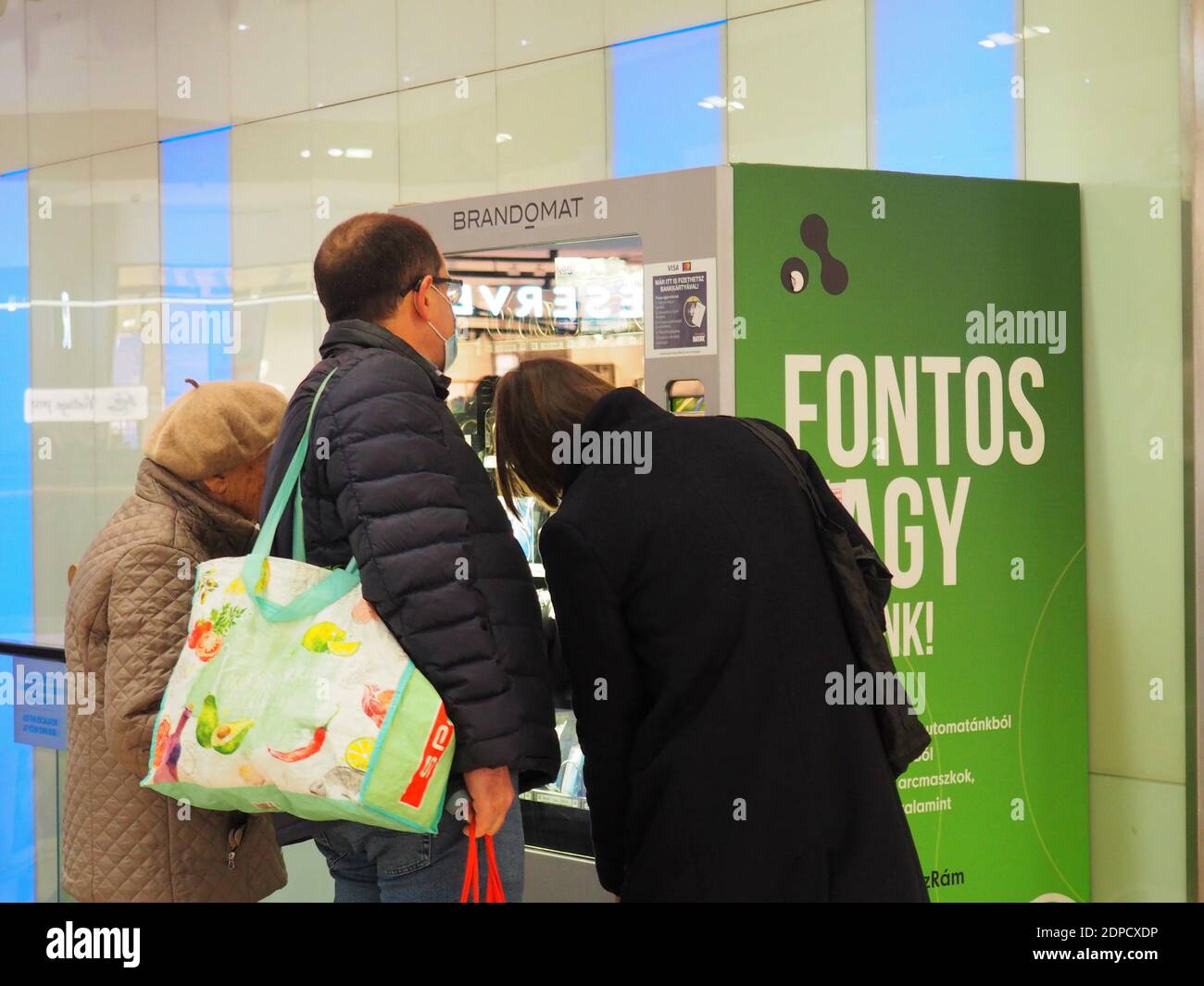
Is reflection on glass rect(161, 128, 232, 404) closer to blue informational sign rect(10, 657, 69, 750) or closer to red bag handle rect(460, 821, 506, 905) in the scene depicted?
blue informational sign rect(10, 657, 69, 750)

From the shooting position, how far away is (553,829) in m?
3.09

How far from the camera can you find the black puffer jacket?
74.0 inches

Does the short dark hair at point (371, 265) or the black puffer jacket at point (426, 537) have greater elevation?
the short dark hair at point (371, 265)

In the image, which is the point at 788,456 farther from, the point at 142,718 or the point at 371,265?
the point at 142,718

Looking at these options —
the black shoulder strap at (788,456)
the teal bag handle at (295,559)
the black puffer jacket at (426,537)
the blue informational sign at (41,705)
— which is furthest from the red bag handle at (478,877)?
the blue informational sign at (41,705)

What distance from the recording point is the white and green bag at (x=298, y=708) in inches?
71.8

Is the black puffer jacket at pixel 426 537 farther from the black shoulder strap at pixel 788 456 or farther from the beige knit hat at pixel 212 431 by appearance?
the black shoulder strap at pixel 788 456

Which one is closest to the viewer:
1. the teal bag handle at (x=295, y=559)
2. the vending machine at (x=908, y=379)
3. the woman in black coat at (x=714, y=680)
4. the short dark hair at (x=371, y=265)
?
the woman in black coat at (x=714, y=680)

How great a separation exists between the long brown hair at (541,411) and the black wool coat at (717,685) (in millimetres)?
152

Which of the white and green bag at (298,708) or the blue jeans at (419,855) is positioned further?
the blue jeans at (419,855)
